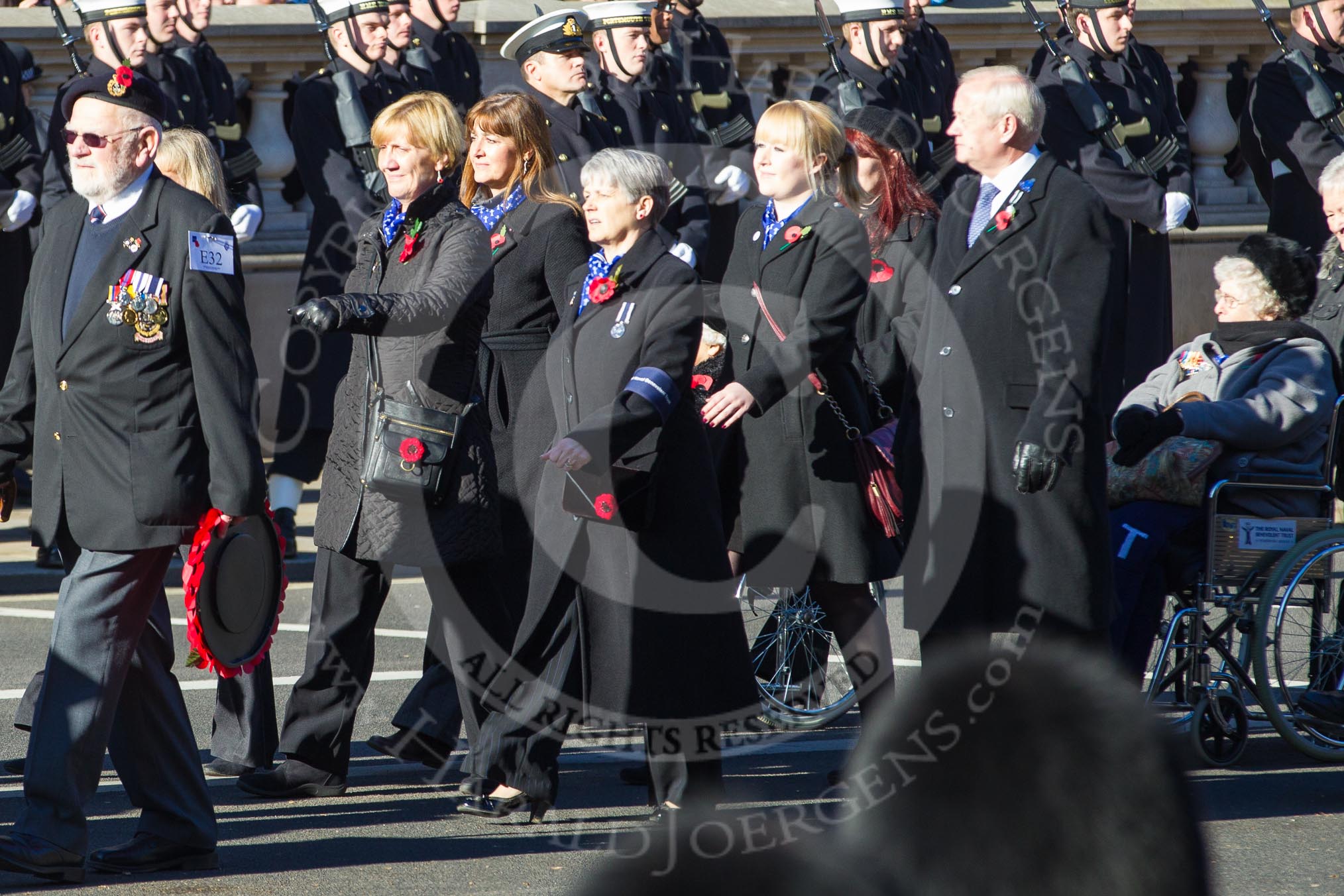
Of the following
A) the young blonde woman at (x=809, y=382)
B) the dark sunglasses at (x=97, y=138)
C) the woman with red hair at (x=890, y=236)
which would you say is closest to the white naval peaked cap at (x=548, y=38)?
the woman with red hair at (x=890, y=236)

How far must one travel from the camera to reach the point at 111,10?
885 centimetres

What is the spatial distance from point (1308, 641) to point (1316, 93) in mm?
5268

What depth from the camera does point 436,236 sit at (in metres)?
4.95

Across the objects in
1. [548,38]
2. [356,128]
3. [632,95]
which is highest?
[632,95]

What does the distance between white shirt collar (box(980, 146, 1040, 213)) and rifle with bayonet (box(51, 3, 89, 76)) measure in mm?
6030

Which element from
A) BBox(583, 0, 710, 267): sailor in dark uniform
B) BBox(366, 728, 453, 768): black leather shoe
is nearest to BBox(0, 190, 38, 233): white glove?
BBox(583, 0, 710, 267): sailor in dark uniform

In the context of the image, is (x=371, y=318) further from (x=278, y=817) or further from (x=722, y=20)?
(x=722, y=20)

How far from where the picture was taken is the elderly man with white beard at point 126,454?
13.4 feet

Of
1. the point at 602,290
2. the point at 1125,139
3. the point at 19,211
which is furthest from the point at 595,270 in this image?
the point at 1125,139

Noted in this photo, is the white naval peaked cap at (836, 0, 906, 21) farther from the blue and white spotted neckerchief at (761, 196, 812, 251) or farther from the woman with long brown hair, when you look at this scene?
the blue and white spotted neckerchief at (761, 196, 812, 251)

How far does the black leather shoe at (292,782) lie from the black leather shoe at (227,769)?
0.47ft

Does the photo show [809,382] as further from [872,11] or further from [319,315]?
[872,11]

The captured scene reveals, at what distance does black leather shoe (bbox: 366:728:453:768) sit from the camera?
210 inches

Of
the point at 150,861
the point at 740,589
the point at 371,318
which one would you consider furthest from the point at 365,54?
the point at 150,861
